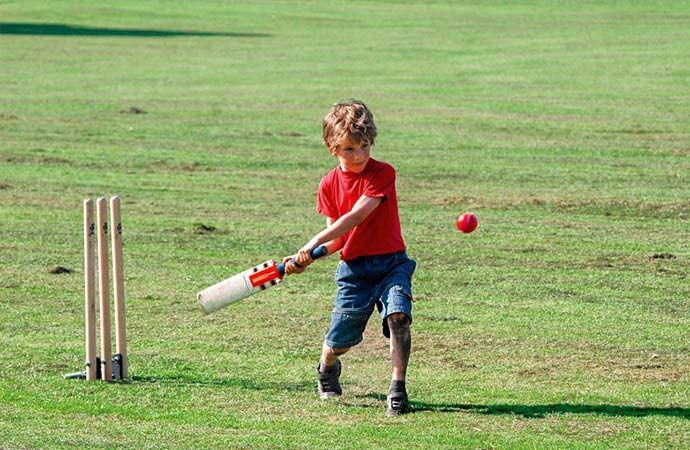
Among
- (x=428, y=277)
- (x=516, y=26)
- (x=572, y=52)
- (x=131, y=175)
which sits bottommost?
(x=428, y=277)

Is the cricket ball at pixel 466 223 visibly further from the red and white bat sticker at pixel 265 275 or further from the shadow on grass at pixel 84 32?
the shadow on grass at pixel 84 32

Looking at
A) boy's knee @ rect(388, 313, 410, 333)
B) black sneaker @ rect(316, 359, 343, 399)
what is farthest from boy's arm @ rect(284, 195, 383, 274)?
black sneaker @ rect(316, 359, 343, 399)

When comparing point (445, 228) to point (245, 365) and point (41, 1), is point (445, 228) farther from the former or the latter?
point (41, 1)

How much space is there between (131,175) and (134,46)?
26.0m

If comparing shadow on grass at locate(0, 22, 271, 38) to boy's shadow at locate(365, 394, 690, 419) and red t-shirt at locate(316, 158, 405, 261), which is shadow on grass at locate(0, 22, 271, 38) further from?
boy's shadow at locate(365, 394, 690, 419)

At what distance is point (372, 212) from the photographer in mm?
8016

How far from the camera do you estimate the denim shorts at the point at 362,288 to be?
26.5 feet

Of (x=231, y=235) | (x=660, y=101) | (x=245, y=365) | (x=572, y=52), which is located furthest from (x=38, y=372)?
(x=572, y=52)

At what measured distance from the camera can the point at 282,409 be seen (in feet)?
26.6

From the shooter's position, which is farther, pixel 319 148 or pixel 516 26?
pixel 516 26

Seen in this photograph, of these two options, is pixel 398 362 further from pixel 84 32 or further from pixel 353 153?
pixel 84 32

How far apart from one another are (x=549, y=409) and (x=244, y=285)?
2.12m

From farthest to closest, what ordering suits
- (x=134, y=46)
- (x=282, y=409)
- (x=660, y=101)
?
1. (x=134, y=46)
2. (x=660, y=101)
3. (x=282, y=409)

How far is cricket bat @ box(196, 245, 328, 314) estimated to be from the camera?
26.8 ft
